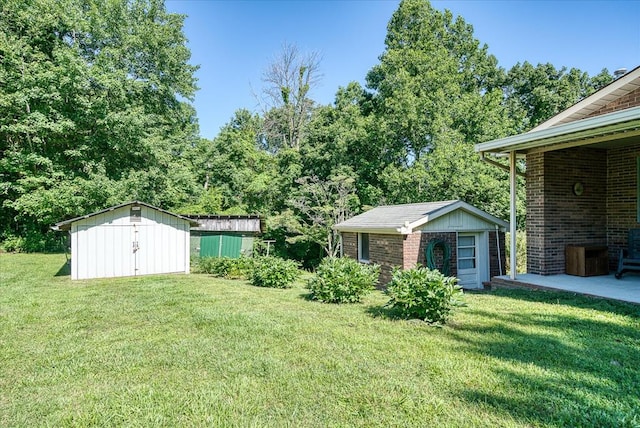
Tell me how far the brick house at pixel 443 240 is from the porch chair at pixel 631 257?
13.9 feet

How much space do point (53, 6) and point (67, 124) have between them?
738 centimetres

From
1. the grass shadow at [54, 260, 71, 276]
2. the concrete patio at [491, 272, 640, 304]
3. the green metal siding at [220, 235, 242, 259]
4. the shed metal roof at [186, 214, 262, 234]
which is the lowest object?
the grass shadow at [54, 260, 71, 276]

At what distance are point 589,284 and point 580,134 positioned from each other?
9.14 ft

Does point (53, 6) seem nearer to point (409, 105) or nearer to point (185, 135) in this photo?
point (185, 135)

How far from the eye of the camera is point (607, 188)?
8.45m

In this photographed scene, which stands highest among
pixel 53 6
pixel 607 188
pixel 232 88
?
pixel 53 6

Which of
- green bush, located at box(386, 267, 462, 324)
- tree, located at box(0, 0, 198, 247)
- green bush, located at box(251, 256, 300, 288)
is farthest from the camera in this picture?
tree, located at box(0, 0, 198, 247)

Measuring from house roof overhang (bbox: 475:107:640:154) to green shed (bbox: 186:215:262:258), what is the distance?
11.2 meters

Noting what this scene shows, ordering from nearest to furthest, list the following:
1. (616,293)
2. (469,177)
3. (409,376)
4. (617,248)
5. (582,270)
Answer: (409,376) → (616,293) → (582,270) → (617,248) → (469,177)

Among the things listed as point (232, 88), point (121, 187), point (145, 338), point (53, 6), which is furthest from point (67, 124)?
point (145, 338)

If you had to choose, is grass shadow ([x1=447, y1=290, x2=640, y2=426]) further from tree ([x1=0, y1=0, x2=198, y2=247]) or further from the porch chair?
tree ([x1=0, y1=0, x2=198, y2=247])

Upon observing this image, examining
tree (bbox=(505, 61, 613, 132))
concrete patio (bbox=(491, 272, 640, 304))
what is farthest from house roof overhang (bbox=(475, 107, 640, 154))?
tree (bbox=(505, 61, 613, 132))

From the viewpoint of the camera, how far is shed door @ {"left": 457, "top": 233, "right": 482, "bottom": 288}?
11.5 m

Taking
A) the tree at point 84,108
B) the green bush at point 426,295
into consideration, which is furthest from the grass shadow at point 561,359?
the tree at point 84,108
